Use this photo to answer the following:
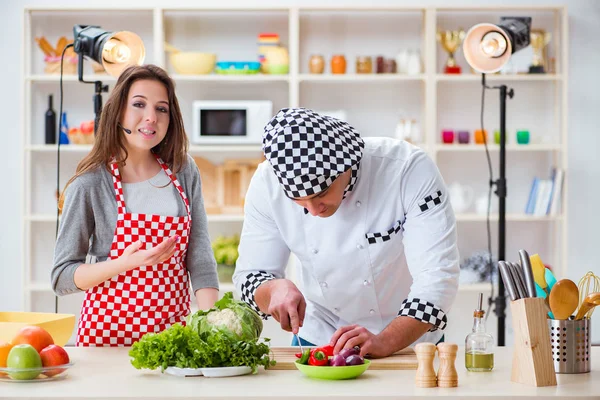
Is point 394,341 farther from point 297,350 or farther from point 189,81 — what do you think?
point 189,81

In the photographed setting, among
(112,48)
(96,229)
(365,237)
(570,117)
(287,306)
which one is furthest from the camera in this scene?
(570,117)

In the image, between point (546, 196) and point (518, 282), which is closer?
point (518, 282)

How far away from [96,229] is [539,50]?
3672 millimetres

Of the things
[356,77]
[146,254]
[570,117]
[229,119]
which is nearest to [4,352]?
[146,254]

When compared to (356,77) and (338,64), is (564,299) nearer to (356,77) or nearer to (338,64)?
(356,77)

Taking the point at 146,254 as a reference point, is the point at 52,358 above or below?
below

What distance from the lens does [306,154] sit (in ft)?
5.83

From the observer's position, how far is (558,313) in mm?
1761

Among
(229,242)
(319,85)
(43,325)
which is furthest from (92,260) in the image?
(319,85)

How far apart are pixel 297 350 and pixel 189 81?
365 cm

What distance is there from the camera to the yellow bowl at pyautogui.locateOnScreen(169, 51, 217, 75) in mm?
5043

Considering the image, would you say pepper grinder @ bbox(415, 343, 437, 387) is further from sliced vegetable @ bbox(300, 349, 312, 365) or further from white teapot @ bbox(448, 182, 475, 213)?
white teapot @ bbox(448, 182, 475, 213)

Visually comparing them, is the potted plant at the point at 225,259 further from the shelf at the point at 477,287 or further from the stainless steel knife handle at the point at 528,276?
the stainless steel knife handle at the point at 528,276

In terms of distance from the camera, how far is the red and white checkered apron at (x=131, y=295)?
2320 mm
